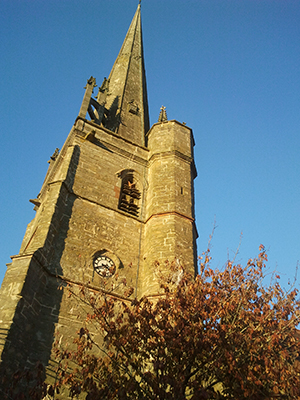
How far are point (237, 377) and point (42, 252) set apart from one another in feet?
18.9

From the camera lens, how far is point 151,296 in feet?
34.2

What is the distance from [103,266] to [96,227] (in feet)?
4.76

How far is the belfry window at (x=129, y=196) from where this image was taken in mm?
13922

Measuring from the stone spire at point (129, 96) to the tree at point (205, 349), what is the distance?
37.4 ft

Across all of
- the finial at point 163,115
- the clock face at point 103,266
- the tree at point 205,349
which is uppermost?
the finial at point 163,115

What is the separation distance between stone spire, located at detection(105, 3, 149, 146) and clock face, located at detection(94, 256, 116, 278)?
7675mm

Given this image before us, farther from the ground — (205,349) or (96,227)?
(96,227)

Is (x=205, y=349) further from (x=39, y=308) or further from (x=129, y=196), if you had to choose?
(x=129, y=196)

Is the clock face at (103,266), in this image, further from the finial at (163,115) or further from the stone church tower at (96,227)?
the finial at (163,115)

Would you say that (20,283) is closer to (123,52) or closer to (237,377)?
(237,377)

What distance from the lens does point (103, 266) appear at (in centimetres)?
1131

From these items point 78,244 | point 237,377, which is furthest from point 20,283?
point 237,377

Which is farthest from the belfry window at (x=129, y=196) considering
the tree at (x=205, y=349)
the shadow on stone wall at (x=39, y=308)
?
the tree at (x=205, y=349)

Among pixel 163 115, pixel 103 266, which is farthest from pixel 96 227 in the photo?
pixel 163 115
